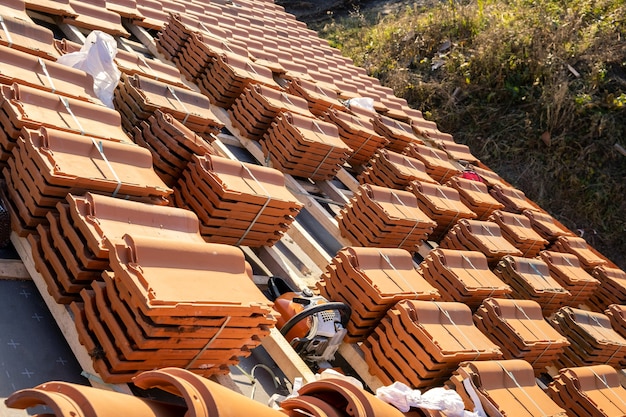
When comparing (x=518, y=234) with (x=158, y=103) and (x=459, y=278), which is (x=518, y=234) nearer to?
(x=459, y=278)

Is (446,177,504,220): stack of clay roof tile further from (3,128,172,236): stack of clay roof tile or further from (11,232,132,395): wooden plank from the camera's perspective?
(11,232,132,395): wooden plank

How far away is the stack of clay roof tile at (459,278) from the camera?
7.83 metres

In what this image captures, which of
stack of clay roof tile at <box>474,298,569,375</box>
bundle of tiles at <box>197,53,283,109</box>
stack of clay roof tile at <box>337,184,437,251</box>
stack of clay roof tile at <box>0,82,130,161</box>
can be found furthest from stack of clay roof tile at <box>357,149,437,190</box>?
stack of clay roof tile at <box>0,82,130,161</box>

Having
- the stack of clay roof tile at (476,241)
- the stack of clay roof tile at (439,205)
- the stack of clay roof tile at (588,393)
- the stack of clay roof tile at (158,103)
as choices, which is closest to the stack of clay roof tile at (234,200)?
the stack of clay roof tile at (158,103)

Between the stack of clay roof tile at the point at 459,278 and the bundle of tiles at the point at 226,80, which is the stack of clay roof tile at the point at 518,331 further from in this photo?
the bundle of tiles at the point at 226,80

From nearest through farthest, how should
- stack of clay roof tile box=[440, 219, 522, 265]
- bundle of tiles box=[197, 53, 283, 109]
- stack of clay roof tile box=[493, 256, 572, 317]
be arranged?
1. stack of clay roof tile box=[493, 256, 572, 317]
2. stack of clay roof tile box=[440, 219, 522, 265]
3. bundle of tiles box=[197, 53, 283, 109]

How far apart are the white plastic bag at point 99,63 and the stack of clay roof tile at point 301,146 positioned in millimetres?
2364

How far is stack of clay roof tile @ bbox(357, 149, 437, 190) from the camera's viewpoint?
388 inches

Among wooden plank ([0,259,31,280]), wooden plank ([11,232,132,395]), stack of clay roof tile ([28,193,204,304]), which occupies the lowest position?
wooden plank ([0,259,31,280])

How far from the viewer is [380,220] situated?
8.18 meters

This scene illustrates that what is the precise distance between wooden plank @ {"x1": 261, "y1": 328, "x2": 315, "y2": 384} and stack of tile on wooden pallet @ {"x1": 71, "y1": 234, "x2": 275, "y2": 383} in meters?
0.84

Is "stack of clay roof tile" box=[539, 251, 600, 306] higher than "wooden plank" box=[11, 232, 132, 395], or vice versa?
"stack of clay roof tile" box=[539, 251, 600, 306]

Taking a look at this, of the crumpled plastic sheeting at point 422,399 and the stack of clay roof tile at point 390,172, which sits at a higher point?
the stack of clay roof tile at point 390,172

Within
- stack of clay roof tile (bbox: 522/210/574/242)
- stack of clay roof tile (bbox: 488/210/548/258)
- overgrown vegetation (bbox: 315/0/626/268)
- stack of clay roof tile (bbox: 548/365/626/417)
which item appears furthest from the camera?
overgrown vegetation (bbox: 315/0/626/268)
